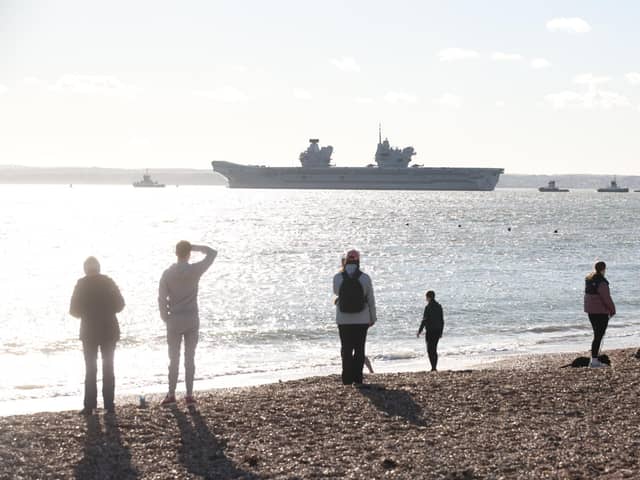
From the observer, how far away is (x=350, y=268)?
10359 millimetres

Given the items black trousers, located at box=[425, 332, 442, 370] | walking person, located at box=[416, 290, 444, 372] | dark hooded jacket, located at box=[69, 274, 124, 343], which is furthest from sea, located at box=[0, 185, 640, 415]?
dark hooded jacket, located at box=[69, 274, 124, 343]

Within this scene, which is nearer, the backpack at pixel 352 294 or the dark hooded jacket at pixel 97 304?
the dark hooded jacket at pixel 97 304

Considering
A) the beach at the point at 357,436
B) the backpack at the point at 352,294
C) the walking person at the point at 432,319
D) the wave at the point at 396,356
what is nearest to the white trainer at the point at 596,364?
the walking person at the point at 432,319

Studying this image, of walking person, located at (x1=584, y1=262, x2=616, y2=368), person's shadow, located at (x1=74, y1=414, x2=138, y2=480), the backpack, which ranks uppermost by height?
the backpack

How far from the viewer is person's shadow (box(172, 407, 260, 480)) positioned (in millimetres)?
7277

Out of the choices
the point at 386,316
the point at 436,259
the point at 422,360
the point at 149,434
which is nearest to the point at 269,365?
the point at 422,360

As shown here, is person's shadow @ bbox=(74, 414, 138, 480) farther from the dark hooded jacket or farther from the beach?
the dark hooded jacket

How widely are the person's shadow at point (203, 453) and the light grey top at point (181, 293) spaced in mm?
943

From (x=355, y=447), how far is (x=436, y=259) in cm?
4626

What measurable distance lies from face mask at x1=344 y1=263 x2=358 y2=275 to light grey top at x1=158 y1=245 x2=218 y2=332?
1620 mm

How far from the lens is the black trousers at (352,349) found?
419 inches

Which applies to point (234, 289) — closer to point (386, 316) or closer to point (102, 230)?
point (386, 316)

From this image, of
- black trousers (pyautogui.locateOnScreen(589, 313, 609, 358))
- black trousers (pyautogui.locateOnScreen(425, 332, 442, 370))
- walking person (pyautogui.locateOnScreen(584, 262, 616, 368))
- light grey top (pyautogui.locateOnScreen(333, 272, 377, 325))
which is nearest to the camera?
light grey top (pyautogui.locateOnScreen(333, 272, 377, 325))

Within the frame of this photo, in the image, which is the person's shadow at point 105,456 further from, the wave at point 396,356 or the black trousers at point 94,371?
the wave at point 396,356
